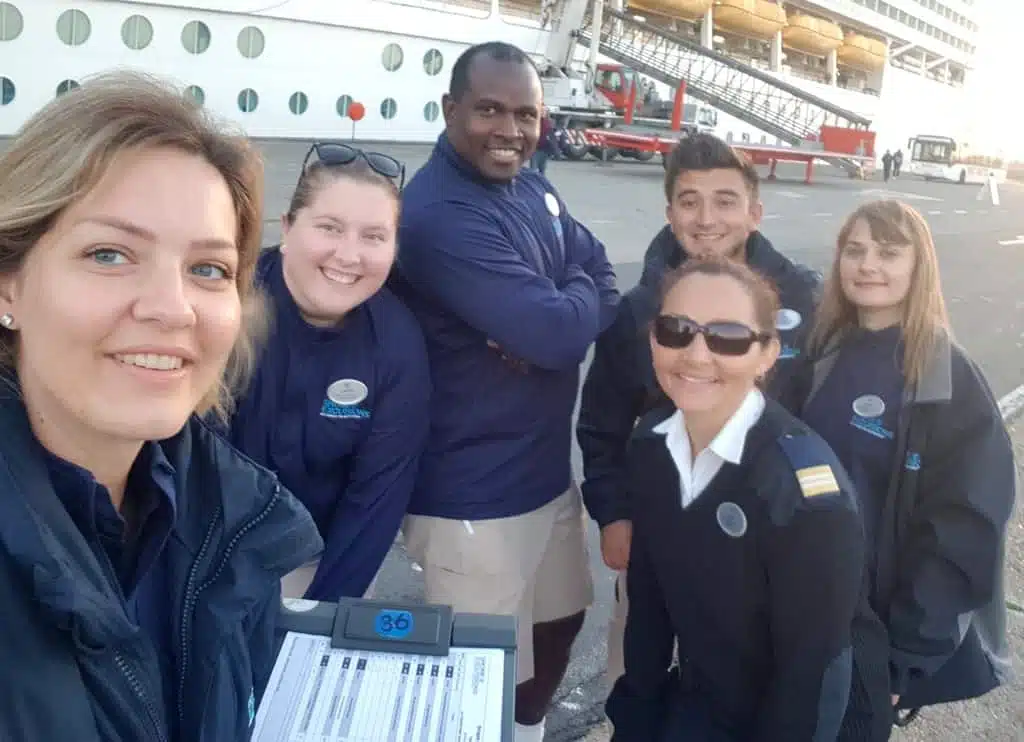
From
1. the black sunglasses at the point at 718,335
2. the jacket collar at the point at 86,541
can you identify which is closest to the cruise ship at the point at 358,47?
the jacket collar at the point at 86,541

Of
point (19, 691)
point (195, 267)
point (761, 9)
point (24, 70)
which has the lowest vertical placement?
point (19, 691)

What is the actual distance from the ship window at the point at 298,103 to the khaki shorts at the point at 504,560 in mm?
23361

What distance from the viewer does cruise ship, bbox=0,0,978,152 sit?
19359 mm

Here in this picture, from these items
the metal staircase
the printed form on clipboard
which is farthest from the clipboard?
the metal staircase

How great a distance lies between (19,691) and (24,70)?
21461 millimetres

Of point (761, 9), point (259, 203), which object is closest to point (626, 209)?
point (259, 203)

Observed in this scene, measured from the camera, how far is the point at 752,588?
1.92 meters

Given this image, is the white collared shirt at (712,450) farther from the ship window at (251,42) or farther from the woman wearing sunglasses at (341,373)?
the ship window at (251,42)

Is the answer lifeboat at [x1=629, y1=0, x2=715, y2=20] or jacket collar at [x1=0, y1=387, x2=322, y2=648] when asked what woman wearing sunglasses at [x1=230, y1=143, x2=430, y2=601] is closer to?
jacket collar at [x1=0, y1=387, x2=322, y2=648]

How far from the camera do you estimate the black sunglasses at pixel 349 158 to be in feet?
7.08

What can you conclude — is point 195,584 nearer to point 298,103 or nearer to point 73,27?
point 73,27

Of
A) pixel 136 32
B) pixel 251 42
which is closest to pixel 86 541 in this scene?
pixel 136 32

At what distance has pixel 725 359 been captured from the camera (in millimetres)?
2051

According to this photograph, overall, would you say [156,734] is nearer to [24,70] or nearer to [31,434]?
[31,434]
